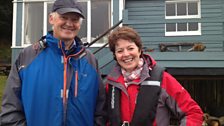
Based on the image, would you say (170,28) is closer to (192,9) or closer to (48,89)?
(192,9)

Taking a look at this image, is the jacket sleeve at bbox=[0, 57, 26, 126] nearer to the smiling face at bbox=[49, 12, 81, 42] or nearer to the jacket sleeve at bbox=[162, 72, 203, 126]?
the smiling face at bbox=[49, 12, 81, 42]

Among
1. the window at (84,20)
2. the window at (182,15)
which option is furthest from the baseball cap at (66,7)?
the window at (182,15)

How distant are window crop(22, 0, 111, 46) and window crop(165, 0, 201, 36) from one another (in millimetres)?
1870

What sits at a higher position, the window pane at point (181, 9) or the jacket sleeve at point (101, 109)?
the window pane at point (181, 9)

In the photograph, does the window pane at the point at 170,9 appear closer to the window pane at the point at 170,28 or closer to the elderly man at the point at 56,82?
the window pane at the point at 170,28

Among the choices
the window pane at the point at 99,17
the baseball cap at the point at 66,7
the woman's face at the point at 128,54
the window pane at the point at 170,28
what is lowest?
the woman's face at the point at 128,54

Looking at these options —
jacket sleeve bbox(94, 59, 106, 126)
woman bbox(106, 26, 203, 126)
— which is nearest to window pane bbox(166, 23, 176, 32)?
woman bbox(106, 26, 203, 126)

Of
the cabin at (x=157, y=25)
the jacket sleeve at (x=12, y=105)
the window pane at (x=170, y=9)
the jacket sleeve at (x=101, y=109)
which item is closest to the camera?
the jacket sleeve at (x=12, y=105)

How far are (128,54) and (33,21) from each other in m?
9.19

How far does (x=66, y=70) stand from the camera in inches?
108

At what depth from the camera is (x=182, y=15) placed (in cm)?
1087

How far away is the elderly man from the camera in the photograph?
268 cm

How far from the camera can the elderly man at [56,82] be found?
8.79 feet

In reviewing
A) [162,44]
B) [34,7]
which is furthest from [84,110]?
[34,7]
